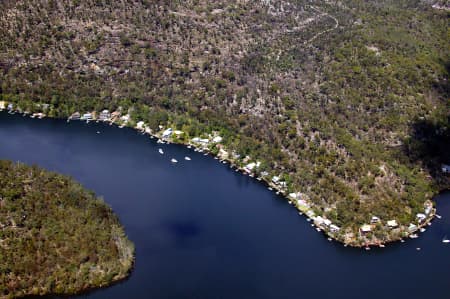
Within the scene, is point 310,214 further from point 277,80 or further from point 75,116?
point 75,116

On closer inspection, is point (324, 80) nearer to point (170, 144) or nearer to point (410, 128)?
point (410, 128)

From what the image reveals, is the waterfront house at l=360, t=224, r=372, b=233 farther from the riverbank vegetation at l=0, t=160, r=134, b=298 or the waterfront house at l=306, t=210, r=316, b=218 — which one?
the riverbank vegetation at l=0, t=160, r=134, b=298

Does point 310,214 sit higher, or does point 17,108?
point 310,214

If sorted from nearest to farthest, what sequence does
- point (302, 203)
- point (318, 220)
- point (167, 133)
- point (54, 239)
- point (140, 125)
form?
point (54, 239), point (318, 220), point (302, 203), point (167, 133), point (140, 125)

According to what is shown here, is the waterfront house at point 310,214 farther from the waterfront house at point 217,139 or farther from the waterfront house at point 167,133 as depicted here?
the waterfront house at point 167,133

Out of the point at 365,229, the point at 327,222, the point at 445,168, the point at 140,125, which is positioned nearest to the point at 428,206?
the point at 445,168
